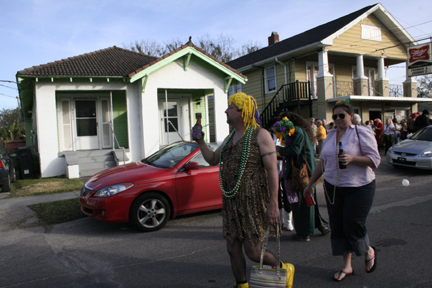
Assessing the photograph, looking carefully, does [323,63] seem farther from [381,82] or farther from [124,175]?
[124,175]

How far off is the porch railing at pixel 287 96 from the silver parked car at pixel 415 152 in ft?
23.2

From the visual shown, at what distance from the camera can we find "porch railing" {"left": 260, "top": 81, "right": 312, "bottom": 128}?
1806 cm

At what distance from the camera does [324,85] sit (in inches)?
679

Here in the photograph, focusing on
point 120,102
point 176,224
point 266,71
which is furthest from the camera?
point 266,71

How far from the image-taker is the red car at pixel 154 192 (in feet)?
17.5

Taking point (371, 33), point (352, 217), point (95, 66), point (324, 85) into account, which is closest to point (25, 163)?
point (95, 66)

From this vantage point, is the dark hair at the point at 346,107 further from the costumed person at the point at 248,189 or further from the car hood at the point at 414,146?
the car hood at the point at 414,146

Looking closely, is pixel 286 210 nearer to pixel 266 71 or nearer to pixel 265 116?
pixel 265 116

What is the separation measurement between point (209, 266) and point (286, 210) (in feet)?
5.82

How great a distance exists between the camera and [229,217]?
296 cm

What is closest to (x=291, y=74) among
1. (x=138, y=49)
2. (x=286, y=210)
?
(x=286, y=210)

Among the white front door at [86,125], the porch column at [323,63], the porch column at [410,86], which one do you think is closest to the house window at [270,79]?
the porch column at [323,63]

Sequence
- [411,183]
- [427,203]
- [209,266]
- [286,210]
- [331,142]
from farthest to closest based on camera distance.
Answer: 1. [411,183]
2. [427,203]
3. [286,210]
4. [209,266]
5. [331,142]

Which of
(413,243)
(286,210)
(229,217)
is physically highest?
(229,217)
